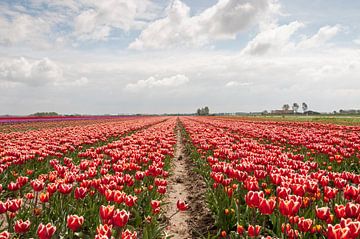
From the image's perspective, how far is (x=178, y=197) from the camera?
23.9 feet

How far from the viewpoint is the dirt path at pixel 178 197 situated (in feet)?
16.9

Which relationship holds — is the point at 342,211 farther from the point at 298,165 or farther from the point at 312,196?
the point at 298,165

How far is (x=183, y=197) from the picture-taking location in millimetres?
7266

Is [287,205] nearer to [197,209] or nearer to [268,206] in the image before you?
[268,206]

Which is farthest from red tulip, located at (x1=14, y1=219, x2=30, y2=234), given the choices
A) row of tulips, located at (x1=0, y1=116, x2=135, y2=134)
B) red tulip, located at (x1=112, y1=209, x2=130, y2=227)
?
row of tulips, located at (x1=0, y1=116, x2=135, y2=134)

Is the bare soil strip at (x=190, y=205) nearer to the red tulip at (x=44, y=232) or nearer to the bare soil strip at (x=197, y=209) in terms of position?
the bare soil strip at (x=197, y=209)

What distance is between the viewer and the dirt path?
514 centimetres

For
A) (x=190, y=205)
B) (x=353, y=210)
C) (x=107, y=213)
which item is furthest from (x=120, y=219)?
(x=190, y=205)

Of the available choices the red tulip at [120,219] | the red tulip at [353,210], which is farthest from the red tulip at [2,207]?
the red tulip at [353,210]

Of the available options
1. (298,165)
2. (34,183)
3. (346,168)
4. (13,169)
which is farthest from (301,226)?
(13,169)

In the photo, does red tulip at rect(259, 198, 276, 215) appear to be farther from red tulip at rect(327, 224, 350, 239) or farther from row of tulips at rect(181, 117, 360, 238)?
red tulip at rect(327, 224, 350, 239)

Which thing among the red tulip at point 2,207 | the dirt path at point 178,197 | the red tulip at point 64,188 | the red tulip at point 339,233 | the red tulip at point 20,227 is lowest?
the dirt path at point 178,197

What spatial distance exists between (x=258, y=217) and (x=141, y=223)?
193 cm

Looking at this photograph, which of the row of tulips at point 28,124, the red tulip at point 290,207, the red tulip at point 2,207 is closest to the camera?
the red tulip at point 290,207
